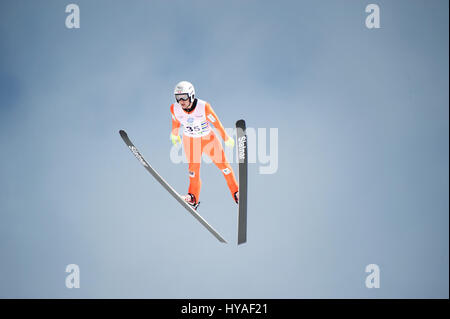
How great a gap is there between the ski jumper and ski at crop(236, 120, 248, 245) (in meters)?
0.61

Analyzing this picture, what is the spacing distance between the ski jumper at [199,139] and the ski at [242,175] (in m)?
0.61

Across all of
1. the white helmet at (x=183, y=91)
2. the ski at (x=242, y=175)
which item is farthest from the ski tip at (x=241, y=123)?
the white helmet at (x=183, y=91)

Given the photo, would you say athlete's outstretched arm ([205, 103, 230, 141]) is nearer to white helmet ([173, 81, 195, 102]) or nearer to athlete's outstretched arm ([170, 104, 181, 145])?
white helmet ([173, 81, 195, 102])

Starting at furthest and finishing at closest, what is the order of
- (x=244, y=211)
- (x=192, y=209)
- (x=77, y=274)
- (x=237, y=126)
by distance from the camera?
(x=77, y=274)
(x=192, y=209)
(x=244, y=211)
(x=237, y=126)

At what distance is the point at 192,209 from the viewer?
586cm

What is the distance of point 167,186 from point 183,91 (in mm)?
1521

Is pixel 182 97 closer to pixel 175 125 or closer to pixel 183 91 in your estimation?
pixel 183 91

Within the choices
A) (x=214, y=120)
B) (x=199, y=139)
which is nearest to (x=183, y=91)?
(x=214, y=120)

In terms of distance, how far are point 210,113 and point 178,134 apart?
2.56 ft

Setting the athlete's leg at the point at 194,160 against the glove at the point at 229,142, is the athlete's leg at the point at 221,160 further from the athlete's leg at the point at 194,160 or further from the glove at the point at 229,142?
the glove at the point at 229,142

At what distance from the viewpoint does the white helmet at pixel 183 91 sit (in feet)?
17.6

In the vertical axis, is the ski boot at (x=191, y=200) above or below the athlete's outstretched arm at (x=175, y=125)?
below
